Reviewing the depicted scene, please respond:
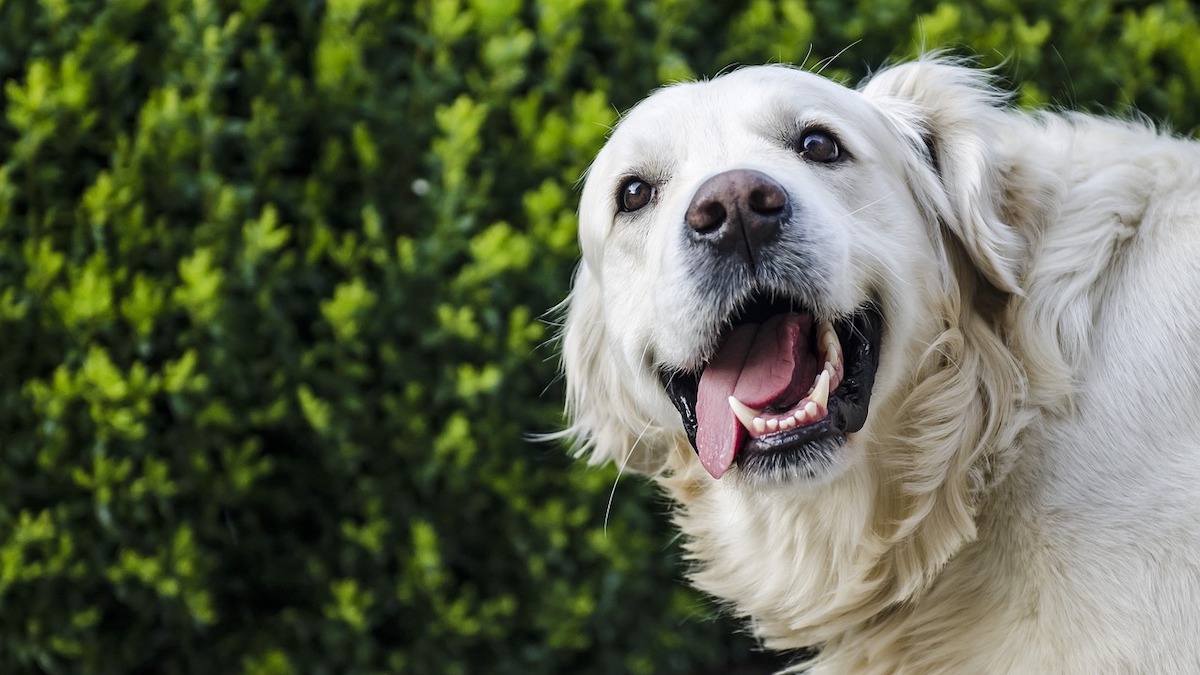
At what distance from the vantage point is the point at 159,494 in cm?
354

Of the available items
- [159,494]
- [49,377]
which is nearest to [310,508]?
[159,494]

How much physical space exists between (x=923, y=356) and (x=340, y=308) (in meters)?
1.90

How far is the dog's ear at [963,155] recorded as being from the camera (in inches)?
96.7

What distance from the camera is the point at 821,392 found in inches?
89.2

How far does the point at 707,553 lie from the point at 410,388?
4.27ft

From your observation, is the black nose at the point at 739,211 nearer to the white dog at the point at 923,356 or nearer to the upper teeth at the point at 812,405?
the white dog at the point at 923,356

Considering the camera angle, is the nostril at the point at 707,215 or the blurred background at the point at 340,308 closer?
the nostril at the point at 707,215

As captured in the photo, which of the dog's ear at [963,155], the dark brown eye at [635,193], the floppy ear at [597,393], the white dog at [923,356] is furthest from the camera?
the floppy ear at [597,393]

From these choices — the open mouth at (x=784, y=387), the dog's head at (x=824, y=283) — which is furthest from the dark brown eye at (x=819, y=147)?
the open mouth at (x=784, y=387)

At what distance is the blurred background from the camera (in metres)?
3.53

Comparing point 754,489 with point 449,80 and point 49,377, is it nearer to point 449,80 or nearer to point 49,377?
point 449,80

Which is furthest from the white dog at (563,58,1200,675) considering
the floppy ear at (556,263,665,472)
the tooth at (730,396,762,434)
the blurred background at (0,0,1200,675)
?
the blurred background at (0,0,1200,675)

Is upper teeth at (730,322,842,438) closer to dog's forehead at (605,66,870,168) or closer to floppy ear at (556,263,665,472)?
dog's forehead at (605,66,870,168)

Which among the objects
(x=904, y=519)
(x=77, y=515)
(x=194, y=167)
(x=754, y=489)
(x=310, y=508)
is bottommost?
(x=310, y=508)
